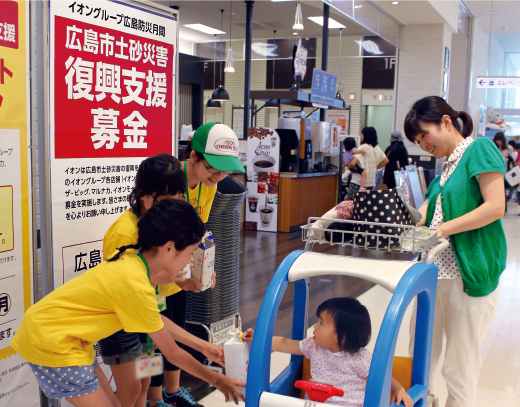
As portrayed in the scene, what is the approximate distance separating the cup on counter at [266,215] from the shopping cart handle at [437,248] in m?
5.70

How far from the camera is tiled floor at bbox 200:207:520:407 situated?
284 centimetres

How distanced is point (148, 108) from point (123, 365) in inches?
48.9

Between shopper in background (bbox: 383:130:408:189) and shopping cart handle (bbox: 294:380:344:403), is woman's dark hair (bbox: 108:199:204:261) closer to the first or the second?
shopping cart handle (bbox: 294:380:344:403)

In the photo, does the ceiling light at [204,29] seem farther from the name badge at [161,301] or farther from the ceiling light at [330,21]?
the name badge at [161,301]

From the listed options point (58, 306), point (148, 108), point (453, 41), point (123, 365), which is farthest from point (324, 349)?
point (453, 41)

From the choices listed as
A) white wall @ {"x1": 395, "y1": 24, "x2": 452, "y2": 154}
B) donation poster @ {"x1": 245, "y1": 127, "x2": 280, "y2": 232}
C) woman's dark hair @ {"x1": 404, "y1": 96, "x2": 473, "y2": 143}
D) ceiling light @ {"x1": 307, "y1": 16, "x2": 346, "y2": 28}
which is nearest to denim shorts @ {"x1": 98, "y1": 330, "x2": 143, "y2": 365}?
woman's dark hair @ {"x1": 404, "y1": 96, "x2": 473, "y2": 143}

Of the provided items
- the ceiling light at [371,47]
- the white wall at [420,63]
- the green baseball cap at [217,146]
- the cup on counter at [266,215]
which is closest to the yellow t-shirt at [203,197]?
the green baseball cap at [217,146]

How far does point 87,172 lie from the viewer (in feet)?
7.30

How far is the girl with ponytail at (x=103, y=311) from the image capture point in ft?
4.98

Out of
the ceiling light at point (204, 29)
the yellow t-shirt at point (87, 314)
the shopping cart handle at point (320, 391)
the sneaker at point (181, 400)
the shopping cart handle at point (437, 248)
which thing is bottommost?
the sneaker at point (181, 400)

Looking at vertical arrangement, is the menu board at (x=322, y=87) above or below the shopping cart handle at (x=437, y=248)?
above

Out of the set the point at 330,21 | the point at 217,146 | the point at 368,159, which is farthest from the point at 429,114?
the point at 330,21

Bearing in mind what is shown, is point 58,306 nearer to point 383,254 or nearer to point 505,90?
point 383,254

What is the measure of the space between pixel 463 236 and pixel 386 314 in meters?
0.70
